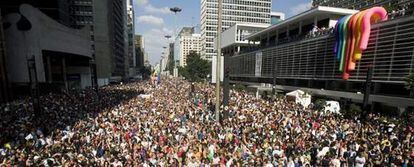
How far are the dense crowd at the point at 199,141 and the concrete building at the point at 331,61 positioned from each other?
6.06 metres

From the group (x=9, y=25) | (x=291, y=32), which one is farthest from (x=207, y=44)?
(x=9, y=25)

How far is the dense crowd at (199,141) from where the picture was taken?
13.0 meters

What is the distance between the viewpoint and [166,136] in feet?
57.8

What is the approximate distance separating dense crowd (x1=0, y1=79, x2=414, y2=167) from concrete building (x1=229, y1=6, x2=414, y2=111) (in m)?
6.06

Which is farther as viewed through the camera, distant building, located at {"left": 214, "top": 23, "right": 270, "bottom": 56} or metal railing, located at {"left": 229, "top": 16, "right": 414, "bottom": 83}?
distant building, located at {"left": 214, "top": 23, "right": 270, "bottom": 56}

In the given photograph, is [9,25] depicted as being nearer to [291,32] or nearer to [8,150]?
[8,150]

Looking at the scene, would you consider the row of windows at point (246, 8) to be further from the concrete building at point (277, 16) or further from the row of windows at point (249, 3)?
the concrete building at point (277, 16)

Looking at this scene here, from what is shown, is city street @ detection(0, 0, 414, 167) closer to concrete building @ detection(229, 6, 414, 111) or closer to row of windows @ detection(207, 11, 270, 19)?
concrete building @ detection(229, 6, 414, 111)

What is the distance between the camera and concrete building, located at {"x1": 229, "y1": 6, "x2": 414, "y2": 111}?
24922 millimetres

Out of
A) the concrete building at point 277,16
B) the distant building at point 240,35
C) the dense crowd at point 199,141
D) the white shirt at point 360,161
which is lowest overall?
the dense crowd at point 199,141

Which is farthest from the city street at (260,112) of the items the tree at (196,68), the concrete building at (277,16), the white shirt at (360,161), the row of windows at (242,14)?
the concrete building at (277,16)

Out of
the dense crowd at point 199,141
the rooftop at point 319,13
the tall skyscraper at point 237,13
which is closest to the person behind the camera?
the dense crowd at point 199,141

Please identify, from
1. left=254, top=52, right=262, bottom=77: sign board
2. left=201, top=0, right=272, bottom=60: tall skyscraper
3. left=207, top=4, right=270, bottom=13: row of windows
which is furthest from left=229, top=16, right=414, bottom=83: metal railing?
left=207, top=4, right=270, bottom=13: row of windows

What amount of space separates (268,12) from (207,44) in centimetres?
3360
